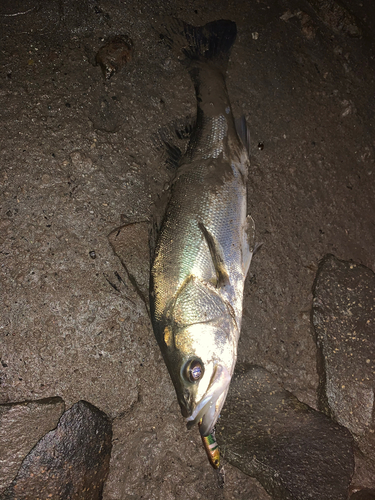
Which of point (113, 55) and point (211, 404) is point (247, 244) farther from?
point (113, 55)

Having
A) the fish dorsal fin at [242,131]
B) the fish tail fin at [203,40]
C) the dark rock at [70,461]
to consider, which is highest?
the fish tail fin at [203,40]

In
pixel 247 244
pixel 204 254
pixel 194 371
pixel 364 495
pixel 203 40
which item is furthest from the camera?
pixel 203 40

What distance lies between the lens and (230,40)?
287 centimetres

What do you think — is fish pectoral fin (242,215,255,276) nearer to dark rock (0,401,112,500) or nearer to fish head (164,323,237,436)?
fish head (164,323,237,436)

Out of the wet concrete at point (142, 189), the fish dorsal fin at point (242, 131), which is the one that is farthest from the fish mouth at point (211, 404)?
the fish dorsal fin at point (242, 131)

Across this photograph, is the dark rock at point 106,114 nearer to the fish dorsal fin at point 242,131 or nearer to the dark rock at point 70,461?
the fish dorsal fin at point 242,131

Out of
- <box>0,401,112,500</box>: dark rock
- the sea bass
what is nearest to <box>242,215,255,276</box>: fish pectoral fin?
the sea bass

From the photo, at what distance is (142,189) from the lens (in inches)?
112

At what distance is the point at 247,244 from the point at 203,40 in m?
1.74

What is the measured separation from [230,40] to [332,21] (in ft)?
3.59

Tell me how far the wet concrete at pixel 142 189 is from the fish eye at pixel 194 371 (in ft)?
1.90

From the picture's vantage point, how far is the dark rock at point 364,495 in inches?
105

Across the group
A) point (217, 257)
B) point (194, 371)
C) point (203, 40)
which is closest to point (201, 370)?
point (194, 371)

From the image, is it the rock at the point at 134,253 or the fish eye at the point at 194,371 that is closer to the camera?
the fish eye at the point at 194,371
